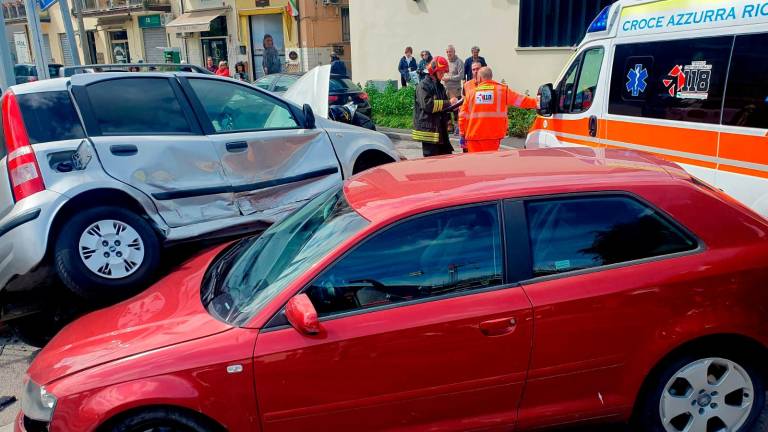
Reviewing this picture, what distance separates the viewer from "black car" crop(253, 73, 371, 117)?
Result: 39.7 ft

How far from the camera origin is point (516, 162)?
3.22 meters

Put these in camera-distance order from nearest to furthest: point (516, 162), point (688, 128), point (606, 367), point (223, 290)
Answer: point (606, 367) < point (223, 290) < point (516, 162) < point (688, 128)

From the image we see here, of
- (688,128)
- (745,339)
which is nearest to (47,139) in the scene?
(745,339)

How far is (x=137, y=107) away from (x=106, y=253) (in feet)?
3.86

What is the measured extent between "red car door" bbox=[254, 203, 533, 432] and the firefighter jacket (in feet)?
14.2

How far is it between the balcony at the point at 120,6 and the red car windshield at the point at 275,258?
28.4m

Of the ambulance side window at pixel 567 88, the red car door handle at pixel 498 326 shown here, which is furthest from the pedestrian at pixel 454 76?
the red car door handle at pixel 498 326

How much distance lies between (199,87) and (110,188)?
120 cm

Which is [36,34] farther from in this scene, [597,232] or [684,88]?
[597,232]

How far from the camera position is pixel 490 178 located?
2898mm

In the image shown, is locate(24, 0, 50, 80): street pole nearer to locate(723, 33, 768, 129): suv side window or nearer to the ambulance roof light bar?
the ambulance roof light bar

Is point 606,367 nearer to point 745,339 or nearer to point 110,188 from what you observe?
point 745,339

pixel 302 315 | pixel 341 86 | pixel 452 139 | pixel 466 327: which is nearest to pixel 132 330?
pixel 302 315

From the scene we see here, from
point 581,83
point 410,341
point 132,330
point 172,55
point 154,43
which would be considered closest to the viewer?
point 410,341
